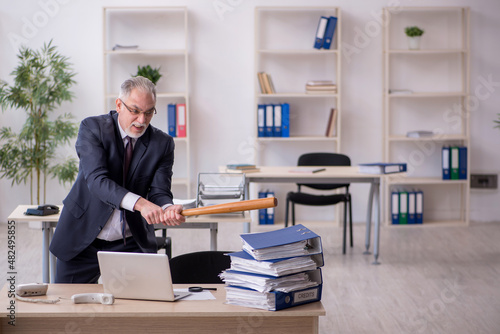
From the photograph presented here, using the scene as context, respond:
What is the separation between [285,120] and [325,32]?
3.22 ft

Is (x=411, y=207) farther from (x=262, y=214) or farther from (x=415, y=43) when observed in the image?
(x=415, y=43)

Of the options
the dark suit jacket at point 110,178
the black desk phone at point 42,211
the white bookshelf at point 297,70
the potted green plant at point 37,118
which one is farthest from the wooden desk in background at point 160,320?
the white bookshelf at point 297,70

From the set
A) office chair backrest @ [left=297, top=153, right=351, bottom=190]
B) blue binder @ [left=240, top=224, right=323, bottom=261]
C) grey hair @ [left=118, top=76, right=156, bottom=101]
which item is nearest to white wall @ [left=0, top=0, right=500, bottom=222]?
office chair backrest @ [left=297, top=153, right=351, bottom=190]

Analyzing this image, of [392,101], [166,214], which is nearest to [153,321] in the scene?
[166,214]

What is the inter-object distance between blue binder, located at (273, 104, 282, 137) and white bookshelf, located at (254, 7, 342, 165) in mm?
147

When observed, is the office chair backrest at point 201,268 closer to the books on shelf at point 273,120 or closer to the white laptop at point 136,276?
the white laptop at point 136,276

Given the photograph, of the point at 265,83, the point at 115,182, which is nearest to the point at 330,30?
the point at 265,83

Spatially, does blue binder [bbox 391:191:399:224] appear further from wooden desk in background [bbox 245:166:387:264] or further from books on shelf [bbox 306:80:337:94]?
wooden desk in background [bbox 245:166:387:264]

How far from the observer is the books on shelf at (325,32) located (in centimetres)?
670

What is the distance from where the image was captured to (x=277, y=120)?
6.80 meters

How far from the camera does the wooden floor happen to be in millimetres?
4051

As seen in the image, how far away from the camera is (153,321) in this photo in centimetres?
234

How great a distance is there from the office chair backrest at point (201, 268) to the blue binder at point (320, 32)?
428 cm

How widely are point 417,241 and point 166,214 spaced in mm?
4232
